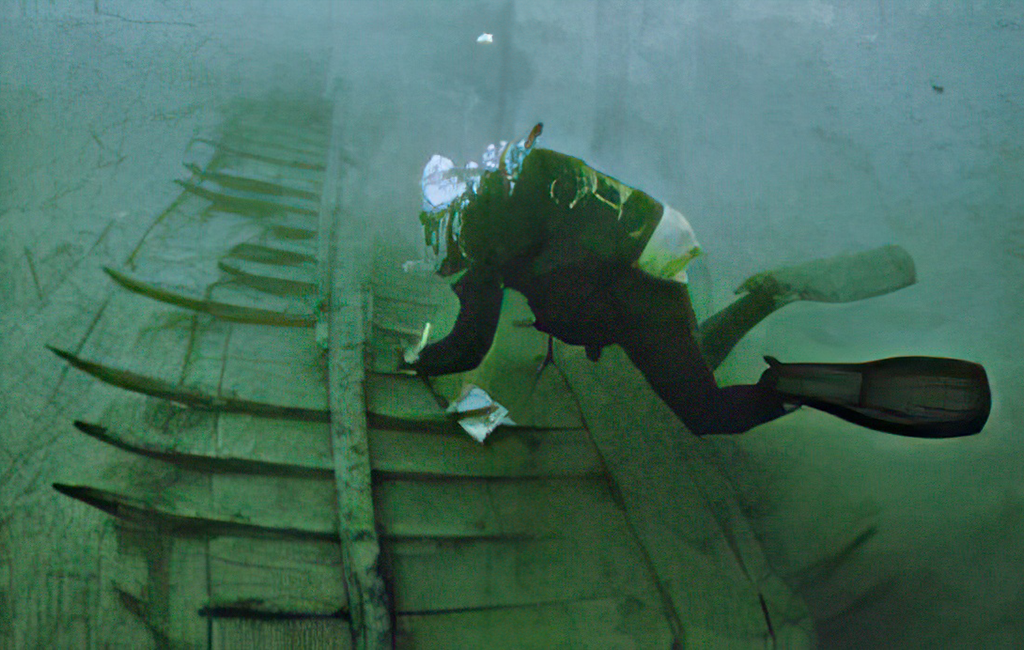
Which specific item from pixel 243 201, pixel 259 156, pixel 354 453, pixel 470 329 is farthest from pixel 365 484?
pixel 259 156

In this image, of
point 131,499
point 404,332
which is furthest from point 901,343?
point 131,499

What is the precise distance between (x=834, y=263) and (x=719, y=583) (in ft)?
1.84

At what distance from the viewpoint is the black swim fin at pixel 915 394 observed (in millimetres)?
907

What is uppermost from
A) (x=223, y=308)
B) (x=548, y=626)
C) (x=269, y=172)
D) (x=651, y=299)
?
(x=269, y=172)

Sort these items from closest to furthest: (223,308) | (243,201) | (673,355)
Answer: (673,355) → (223,308) → (243,201)

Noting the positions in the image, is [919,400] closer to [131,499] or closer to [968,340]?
[968,340]

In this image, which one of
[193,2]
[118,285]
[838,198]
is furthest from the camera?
[193,2]

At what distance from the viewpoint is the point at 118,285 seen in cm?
113

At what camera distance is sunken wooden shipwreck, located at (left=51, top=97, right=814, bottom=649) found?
0.90m

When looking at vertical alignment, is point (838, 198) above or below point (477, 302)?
above

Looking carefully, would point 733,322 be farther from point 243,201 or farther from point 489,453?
point 243,201

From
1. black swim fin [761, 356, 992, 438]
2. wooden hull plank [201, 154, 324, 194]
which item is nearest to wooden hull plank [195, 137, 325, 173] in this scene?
wooden hull plank [201, 154, 324, 194]

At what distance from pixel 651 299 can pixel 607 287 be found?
79 mm

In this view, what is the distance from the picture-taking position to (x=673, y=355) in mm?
1013
